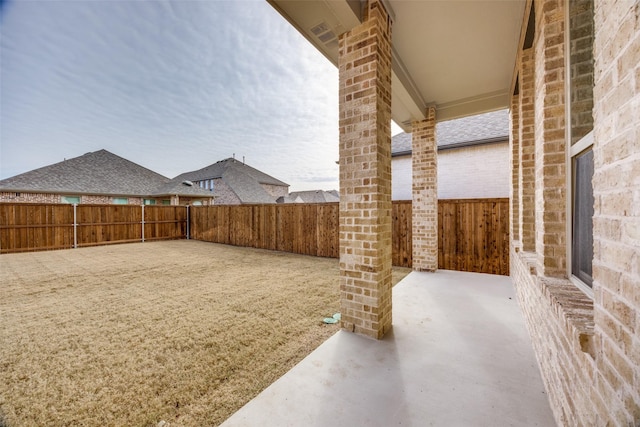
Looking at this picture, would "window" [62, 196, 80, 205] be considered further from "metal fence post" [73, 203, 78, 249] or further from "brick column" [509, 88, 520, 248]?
"brick column" [509, 88, 520, 248]

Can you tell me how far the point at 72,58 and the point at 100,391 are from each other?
44.0 ft

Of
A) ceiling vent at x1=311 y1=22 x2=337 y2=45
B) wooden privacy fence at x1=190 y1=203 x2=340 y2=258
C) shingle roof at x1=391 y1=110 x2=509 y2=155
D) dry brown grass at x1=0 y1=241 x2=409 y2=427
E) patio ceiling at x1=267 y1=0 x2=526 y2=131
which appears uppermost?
shingle roof at x1=391 y1=110 x2=509 y2=155

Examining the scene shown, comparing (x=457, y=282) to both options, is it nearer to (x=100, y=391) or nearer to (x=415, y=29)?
(x=415, y=29)

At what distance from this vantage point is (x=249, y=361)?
2354 millimetres

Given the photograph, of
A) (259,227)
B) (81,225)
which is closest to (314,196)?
(259,227)

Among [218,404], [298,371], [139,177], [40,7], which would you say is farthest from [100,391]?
[139,177]

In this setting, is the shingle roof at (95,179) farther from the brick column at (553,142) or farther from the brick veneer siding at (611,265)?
the brick veneer siding at (611,265)

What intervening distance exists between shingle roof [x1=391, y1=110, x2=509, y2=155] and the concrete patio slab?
743cm

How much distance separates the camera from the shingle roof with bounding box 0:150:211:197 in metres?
13.9

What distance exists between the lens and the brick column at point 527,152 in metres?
3.13

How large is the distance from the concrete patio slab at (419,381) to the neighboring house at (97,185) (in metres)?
18.0

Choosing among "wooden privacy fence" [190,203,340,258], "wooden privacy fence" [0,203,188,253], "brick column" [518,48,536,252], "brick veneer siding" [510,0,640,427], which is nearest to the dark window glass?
"brick veneer siding" [510,0,640,427]

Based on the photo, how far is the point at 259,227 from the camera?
9.62m

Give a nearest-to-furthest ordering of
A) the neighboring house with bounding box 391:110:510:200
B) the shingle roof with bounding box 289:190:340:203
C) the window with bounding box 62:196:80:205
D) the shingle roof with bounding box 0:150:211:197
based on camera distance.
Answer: the neighboring house with bounding box 391:110:510:200
the shingle roof with bounding box 0:150:211:197
the window with bounding box 62:196:80:205
the shingle roof with bounding box 289:190:340:203
